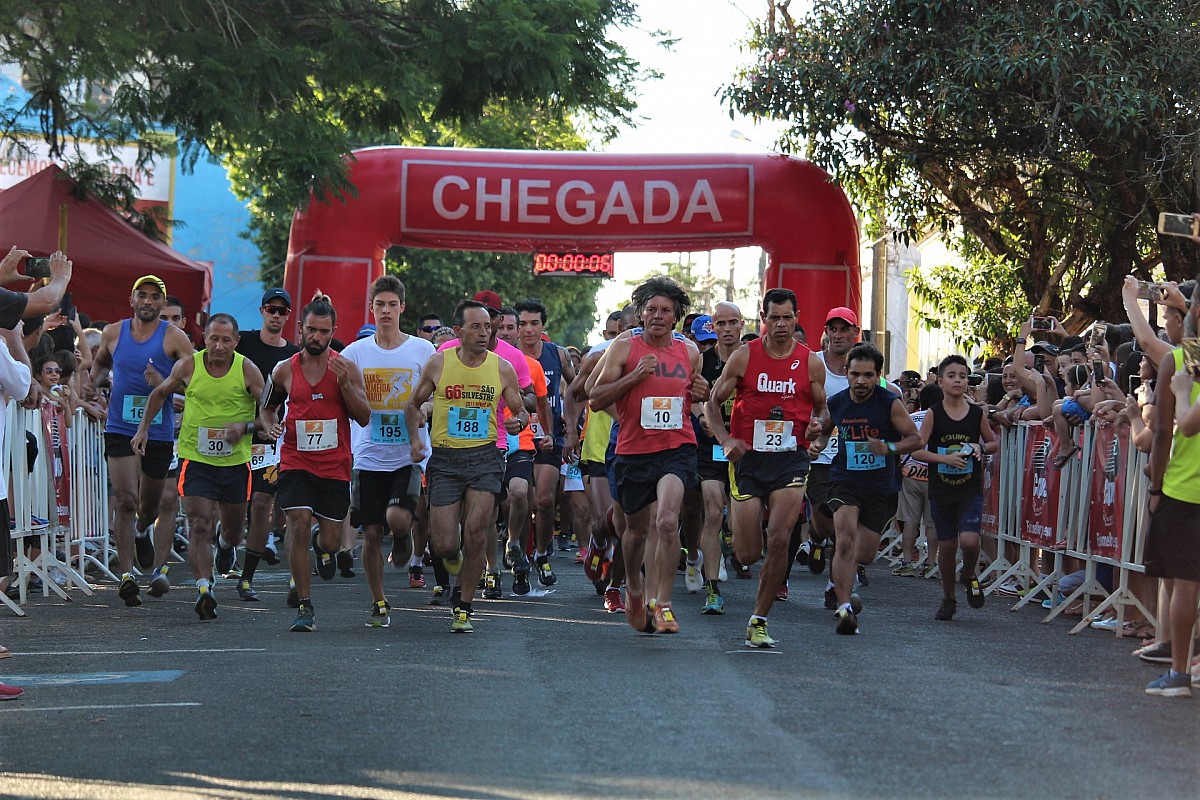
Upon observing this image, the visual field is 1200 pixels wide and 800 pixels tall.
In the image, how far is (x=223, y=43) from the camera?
47.5ft

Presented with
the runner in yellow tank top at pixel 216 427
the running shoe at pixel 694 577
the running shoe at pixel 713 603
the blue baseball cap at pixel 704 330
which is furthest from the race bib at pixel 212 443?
the blue baseball cap at pixel 704 330

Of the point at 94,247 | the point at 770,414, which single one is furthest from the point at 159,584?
the point at 94,247

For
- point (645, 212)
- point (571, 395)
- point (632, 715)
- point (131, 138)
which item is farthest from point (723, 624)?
point (645, 212)

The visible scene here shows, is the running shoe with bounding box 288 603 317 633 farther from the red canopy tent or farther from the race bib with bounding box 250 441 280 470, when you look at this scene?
the red canopy tent

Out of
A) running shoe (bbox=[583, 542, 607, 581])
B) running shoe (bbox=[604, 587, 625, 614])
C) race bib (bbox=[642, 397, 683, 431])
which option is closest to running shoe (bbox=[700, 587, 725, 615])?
running shoe (bbox=[604, 587, 625, 614])

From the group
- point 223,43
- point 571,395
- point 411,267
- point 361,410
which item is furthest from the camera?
point 411,267

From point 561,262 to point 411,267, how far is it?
19485 mm

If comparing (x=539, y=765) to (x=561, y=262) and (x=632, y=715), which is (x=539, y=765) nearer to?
(x=632, y=715)

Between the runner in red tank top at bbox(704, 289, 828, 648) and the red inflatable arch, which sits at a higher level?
the red inflatable arch

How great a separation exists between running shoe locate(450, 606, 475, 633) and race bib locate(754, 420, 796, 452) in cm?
187

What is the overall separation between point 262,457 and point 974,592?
4985 mm

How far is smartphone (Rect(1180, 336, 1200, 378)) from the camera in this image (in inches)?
300

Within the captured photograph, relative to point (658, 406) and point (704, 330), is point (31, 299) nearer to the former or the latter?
point (658, 406)

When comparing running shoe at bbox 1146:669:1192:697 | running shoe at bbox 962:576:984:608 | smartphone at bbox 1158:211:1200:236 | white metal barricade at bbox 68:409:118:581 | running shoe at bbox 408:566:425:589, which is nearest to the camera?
smartphone at bbox 1158:211:1200:236
